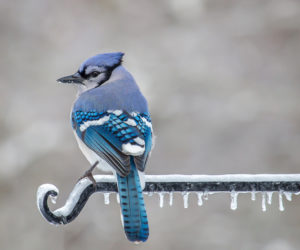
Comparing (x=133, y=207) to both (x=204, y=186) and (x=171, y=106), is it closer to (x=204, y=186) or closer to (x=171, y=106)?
(x=204, y=186)

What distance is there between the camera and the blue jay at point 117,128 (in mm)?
2174

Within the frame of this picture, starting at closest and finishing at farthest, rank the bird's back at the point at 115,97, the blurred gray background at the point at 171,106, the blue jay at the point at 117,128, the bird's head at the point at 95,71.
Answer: the blue jay at the point at 117,128 < the bird's back at the point at 115,97 < the bird's head at the point at 95,71 < the blurred gray background at the point at 171,106

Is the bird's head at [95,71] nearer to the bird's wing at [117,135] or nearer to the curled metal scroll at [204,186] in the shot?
the bird's wing at [117,135]

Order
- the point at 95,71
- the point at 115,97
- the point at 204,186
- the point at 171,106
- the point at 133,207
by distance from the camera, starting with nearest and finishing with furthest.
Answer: the point at 204,186
the point at 133,207
the point at 115,97
the point at 95,71
the point at 171,106

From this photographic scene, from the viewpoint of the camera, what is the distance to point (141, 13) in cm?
947

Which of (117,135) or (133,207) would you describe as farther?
(117,135)

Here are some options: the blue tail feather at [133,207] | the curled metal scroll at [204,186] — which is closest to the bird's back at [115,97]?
the blue tail feather at [133,207]

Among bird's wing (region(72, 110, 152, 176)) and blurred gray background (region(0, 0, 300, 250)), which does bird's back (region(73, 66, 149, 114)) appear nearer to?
bird's wing (region(72, 110, 152, 176))

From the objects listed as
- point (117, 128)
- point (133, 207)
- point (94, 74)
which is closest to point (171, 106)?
point (94, 74)

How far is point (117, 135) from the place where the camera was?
8.66ft

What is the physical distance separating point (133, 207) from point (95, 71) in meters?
1.08

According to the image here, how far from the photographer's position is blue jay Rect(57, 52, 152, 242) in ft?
7.13

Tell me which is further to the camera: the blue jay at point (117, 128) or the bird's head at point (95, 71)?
the bird's head at point (95, 71)

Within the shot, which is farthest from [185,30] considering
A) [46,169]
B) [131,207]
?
[131,207]
